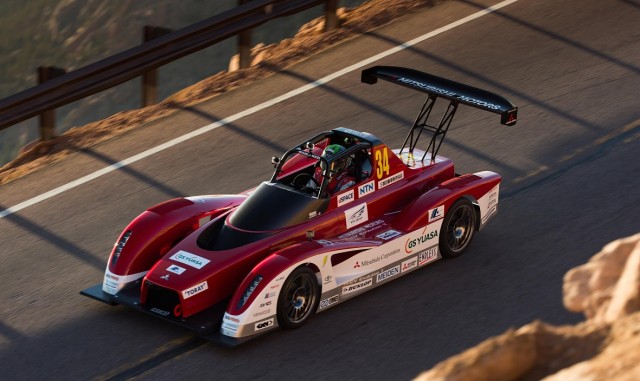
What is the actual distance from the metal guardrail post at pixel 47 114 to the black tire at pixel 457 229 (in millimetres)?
5732

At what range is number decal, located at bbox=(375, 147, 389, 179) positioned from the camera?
1224 cm

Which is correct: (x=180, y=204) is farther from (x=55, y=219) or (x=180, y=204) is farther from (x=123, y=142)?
(x=123, y=142)

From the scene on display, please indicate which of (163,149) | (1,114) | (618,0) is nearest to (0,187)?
(1,114)

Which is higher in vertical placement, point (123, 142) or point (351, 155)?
point (351, 155)

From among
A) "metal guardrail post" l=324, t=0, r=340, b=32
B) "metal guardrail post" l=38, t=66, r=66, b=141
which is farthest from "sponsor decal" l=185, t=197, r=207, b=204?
"metal guardrail post" l=324, t=0, r=340, b=32

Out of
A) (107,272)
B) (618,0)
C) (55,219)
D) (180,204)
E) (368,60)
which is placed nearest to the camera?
(107,272)

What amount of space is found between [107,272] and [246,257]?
1417 mm

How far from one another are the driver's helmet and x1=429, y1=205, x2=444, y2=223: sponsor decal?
0.97 m

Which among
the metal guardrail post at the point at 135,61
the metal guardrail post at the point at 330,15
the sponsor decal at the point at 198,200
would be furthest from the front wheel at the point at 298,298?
the metal guardrail post at the point at 330,15

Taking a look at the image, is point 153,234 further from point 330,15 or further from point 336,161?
point 330,15

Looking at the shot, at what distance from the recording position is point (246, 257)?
11109mm

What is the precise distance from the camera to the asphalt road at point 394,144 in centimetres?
1073

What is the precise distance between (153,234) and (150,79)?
5.03 meters

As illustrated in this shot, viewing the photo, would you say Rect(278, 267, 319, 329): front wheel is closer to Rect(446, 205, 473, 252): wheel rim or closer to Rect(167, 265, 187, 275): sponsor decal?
Rect(167, 265, 187, 275): sponsor decal
